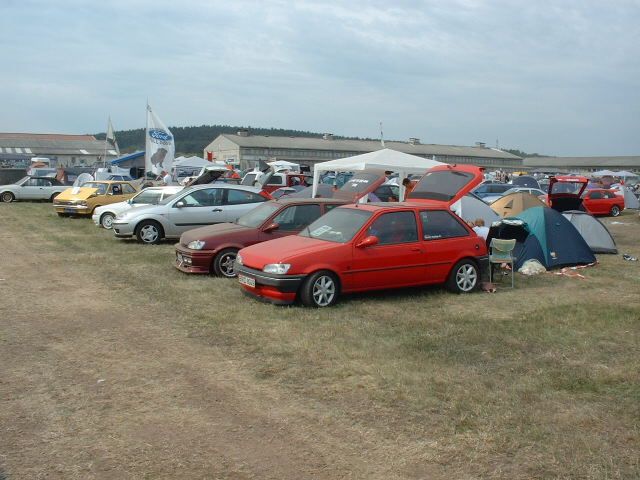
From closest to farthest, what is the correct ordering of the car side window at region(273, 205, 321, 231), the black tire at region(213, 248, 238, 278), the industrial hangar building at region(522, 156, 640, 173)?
the black tire at region(213, 248, 238, 278) → the car side window at region(273, 205, 321, 231) → the industrial hangar building at region(522, 156, 640, 173)

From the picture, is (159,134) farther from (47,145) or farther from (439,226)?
(47,145)

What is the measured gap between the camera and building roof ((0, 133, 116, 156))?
3503 inches

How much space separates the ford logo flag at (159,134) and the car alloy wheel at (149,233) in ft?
41.6

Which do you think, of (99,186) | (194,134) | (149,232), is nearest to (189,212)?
(149,232)

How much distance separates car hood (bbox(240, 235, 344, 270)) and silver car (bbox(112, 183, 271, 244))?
5446mm

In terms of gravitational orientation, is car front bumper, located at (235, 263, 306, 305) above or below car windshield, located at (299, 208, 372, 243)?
below

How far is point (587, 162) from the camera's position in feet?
321

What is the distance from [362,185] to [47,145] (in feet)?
295

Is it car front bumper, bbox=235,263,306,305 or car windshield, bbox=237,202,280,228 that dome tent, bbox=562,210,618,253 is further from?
car front bumper, bbox=235,263,306,305

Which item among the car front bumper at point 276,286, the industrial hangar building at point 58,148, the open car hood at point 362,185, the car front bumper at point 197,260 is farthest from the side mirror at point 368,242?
the industrial hangar building at point 58,148

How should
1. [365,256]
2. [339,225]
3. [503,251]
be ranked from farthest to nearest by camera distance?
[503,251], [339,225], [365,256]

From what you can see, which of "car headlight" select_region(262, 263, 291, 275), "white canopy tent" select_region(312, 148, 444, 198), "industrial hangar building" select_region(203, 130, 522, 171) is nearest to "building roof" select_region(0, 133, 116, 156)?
"industrial hangar building" select_region(203, 130, 522, 171)

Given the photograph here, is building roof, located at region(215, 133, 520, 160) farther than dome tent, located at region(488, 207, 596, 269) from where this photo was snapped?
Yes

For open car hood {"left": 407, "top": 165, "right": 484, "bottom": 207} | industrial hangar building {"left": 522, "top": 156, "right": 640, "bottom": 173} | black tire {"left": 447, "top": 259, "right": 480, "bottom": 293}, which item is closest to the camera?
black tire {"left": 447, "top": 259, "right": 480, "bottom": 293}
